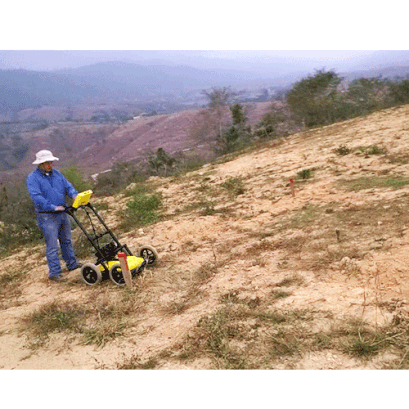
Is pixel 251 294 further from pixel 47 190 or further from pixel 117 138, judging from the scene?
pixel 117 138

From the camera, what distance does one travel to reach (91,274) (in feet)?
15.7

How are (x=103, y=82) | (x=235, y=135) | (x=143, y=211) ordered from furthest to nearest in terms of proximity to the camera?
(x=103, y=82) < (x=235, y=135) < (x=143, y=211)

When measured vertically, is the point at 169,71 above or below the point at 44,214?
above

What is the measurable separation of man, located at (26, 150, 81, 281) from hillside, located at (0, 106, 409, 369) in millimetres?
479

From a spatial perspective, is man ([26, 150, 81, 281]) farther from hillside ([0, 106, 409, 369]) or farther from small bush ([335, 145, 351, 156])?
small bush ([335, 145, 351, 156])

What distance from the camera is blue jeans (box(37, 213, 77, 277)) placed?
499 centimetres

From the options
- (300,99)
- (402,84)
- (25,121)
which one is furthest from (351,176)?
(25,121)

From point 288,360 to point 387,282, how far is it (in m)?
1.35

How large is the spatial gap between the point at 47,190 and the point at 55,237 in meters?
0.67

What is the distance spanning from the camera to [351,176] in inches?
276

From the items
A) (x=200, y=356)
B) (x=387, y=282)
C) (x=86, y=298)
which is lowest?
(x=86, y=298)

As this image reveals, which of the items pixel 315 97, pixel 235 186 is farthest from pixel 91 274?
pixel 315 97

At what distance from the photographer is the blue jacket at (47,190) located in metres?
4.65
